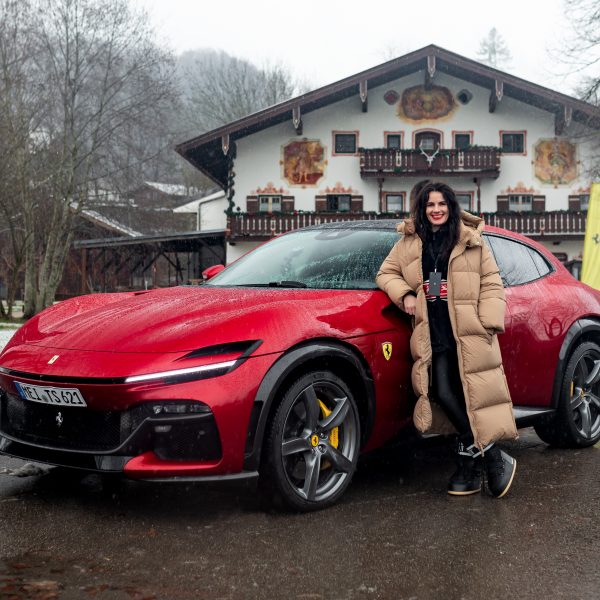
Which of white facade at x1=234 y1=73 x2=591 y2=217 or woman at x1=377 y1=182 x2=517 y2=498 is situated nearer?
woman at x1=377 y1=182 x2=517 y2=498

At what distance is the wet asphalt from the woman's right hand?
793 millimetres

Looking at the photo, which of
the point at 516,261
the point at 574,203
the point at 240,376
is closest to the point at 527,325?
the point at 516,261

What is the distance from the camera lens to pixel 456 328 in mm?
3934

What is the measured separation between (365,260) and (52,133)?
24.0m

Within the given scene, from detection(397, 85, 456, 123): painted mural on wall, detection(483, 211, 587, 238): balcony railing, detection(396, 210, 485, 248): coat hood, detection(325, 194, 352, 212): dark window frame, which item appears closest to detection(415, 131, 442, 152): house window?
detection(397, 85, 456, 123): painted mural on wall

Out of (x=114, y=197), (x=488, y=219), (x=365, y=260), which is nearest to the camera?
(x=365, y=260)

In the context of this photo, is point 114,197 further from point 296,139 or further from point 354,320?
point 354,320

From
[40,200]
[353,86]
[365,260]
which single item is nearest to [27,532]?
[365,260]

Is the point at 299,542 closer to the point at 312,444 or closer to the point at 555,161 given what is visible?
the point at 312,444

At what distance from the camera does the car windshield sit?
4.29 m

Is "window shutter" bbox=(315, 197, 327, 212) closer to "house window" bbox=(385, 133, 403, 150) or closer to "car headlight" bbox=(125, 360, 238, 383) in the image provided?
"house window" bbox=(385, 133, 403, 150)

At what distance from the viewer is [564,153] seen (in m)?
32.1

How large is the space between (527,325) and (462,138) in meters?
29.0

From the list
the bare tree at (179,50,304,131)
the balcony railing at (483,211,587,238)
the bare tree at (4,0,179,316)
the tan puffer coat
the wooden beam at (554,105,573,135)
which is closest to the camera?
the tan puffer coat
